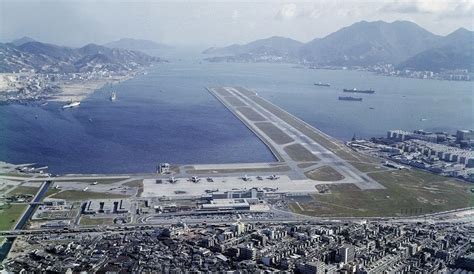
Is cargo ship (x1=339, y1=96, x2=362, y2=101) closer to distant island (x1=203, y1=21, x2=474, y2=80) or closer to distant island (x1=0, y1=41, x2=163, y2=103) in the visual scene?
distant island (x1=203, y1=21, x2=474, y2=80)

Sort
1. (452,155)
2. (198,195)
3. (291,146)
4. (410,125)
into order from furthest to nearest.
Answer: (410,125), (291,146), (452,155), (198,195)

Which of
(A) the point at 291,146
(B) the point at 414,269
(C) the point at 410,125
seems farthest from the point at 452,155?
(B) the point at 414,269

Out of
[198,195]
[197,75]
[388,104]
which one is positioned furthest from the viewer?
[197,75]

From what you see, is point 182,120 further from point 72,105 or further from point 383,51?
point 383,51

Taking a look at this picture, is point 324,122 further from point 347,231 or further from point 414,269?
point 414,269

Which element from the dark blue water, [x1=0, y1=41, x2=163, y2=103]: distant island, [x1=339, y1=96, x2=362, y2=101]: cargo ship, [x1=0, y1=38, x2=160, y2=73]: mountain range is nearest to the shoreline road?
the dark blue water

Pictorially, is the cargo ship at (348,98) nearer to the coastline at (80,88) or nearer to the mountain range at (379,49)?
the coastline at (80,88)

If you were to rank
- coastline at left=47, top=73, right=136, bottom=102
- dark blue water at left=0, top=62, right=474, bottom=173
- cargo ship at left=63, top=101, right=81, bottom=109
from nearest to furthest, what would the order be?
dark blue water at left=0, top=62, right=474, bottom=173 < cargo ship at left=63, top=101, right=81, bottom=109 < coastline at left=47, top=73, right=136, bottom=102
